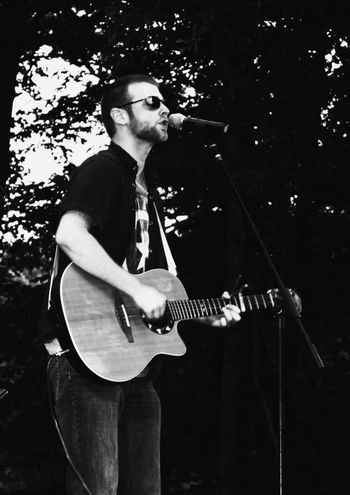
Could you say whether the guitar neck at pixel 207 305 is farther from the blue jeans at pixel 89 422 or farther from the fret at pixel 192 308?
the blue jeans at pixel 89 422

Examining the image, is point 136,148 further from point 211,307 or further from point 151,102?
point 211,307

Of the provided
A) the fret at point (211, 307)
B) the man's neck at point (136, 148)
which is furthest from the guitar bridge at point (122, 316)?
the man's neck at point (136, 148)

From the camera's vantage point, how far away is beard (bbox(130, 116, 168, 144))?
11.2 ft

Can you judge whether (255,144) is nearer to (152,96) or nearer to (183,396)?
(183,396)

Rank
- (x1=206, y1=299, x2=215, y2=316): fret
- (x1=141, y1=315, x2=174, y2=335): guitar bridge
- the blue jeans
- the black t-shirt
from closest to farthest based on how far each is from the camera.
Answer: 1. the blue jeans
2. the black t-shirt
3. (x1=141, y1=315, x2=174, y2=335): guitar bridge
4. (x1=206, y1=299, x2=215, y2=316): fret

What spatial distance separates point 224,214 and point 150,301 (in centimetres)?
556

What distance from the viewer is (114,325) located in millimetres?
3154

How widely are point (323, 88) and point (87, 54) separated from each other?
3280 mm

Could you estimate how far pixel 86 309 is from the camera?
3082 millimetres

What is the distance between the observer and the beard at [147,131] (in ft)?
11.2

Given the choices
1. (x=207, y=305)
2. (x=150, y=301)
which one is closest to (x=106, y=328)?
(x=150, y=301)

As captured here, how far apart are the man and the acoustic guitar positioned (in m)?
0.06

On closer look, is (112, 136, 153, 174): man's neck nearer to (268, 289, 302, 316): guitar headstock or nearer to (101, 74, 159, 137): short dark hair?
(101, 74, 159, 137): short dark hair

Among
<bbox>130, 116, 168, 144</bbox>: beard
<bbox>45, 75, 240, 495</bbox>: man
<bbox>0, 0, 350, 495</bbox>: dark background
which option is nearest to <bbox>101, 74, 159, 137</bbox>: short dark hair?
<bbox>45, 75, 240, 495</bbox>: man
